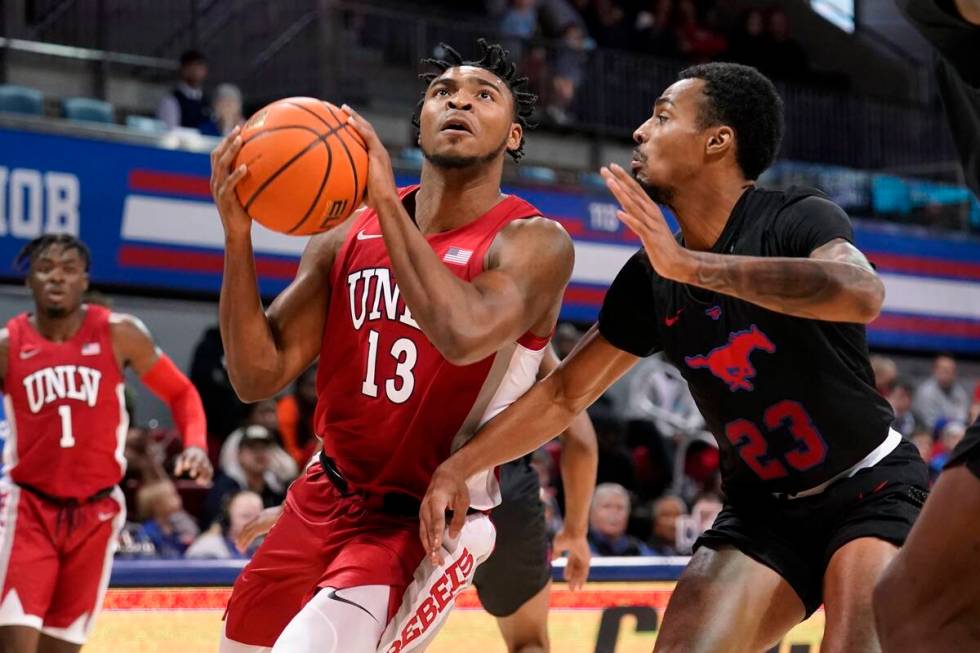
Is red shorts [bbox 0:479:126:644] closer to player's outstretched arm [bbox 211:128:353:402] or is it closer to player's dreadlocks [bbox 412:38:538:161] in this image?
player's outstretched arm [bbox 211:128:353:402]

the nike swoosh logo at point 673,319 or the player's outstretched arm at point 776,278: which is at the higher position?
the player's outstretched arm at point 776,278

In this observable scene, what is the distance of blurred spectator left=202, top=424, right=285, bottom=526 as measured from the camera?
852cm

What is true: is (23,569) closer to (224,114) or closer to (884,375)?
(224,114)

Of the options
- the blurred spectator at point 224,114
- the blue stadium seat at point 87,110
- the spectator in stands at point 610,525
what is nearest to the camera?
the spectator in stands at point 610,525

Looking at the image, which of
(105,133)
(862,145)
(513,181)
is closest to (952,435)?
(513,181)

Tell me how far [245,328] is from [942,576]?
1.88 m

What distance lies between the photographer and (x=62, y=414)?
6.16 meters

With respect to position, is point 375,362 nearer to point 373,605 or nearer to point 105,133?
point 373,605

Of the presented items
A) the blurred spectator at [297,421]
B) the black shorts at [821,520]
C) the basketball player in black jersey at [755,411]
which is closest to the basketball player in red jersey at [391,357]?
the basketball player in black jersey at [755,411]

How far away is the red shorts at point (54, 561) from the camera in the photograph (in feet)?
19.2

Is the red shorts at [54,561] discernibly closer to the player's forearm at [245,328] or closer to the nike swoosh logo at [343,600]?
the player's forearm at [245,328]

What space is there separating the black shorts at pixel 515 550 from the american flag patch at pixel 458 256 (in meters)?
1.92

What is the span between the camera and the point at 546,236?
12.7 ft

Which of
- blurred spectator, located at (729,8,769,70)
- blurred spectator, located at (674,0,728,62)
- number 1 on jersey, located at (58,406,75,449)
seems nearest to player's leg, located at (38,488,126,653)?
number 1 on jersey, located at (58,406,75,449)
